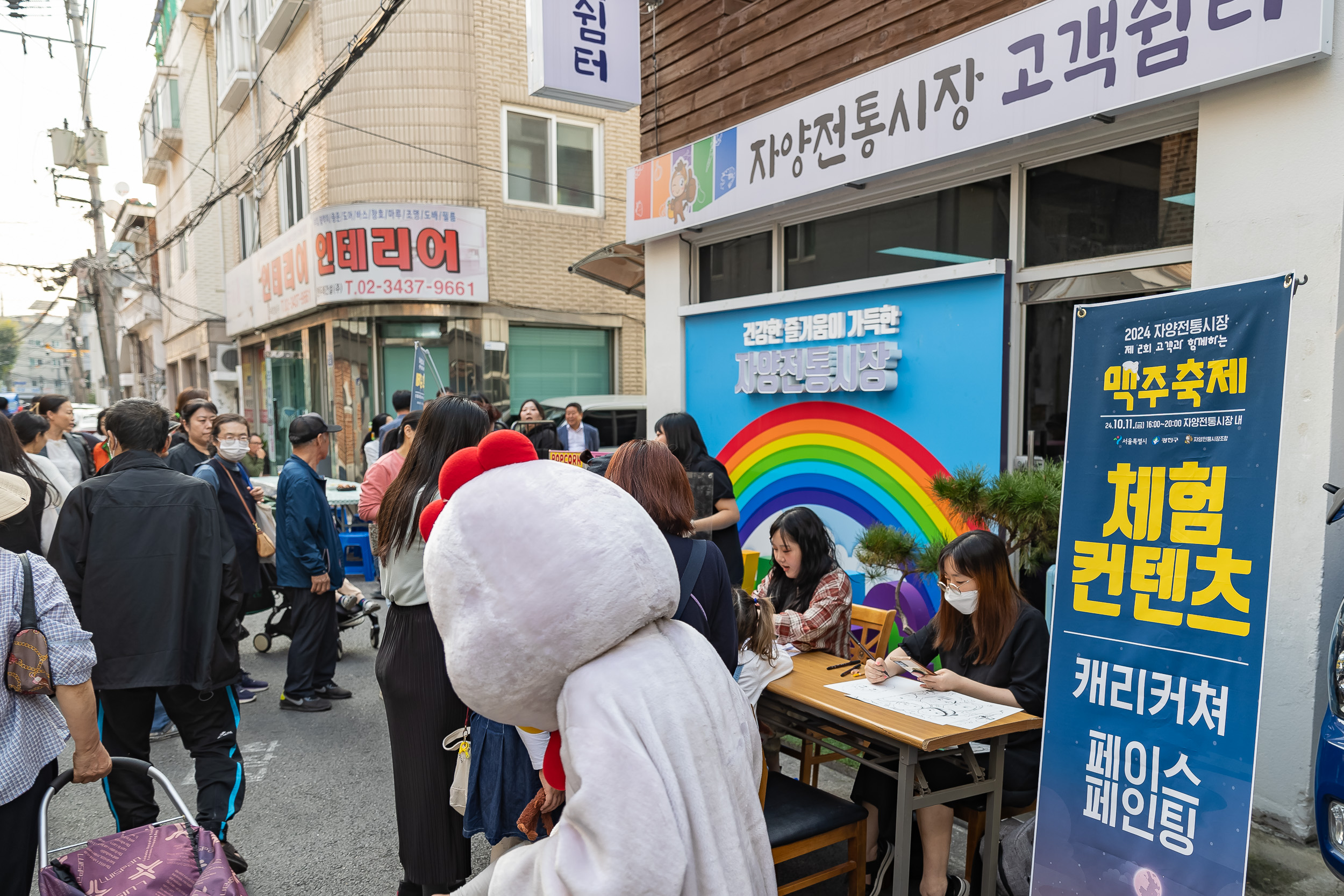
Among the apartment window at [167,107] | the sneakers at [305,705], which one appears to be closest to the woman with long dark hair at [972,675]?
the sneakers at [305,705]

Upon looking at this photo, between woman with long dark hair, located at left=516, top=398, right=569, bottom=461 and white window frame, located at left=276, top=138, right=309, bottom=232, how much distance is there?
8.02 meters

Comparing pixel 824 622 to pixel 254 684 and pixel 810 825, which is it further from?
pixel 254 684

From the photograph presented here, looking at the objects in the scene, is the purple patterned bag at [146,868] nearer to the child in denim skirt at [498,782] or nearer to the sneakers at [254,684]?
the child in denim skirt at [498,782]

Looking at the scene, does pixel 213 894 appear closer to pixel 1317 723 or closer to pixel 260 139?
pixel 1317 723

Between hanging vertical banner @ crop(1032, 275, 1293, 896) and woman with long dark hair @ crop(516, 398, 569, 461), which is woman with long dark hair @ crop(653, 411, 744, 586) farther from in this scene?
hanging vertical banner @ crop(1032, 275, 1293, 896)

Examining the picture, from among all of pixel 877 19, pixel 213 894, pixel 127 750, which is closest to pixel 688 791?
pixel 213 894

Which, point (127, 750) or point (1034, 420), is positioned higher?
point (1034, 420)

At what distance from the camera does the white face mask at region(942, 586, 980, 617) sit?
3.31 meters

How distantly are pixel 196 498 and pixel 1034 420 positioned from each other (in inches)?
169

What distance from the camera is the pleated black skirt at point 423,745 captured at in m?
2.99

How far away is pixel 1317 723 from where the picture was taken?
11.8ft

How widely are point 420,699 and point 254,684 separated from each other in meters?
3.66

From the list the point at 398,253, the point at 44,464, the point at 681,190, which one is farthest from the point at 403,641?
the point at 398,253

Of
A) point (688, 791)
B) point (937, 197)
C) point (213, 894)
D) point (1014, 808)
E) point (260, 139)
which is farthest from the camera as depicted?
point (260, 139)
